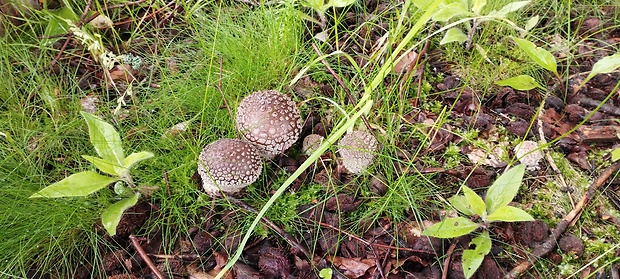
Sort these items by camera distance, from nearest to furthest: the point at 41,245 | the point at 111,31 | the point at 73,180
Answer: the point at 73,180 → the point at 41,245 → the point at 111,31

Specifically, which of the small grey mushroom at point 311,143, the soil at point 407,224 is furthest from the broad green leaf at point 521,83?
the small grey mushroom at point 311,143

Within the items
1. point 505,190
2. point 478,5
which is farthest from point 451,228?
point 478,5

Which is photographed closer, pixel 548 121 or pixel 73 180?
pixel 73 180

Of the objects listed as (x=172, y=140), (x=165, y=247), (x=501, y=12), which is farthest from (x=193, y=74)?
(x=501, y=12)

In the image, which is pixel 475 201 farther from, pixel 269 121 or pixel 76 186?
pixel 76 186

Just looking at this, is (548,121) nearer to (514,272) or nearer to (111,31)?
(514,272)

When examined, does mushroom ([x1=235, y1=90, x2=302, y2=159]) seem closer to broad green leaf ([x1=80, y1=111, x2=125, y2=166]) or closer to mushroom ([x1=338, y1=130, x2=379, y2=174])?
mushroom ([x1=338, y1=130, x2=379, y2=174])
